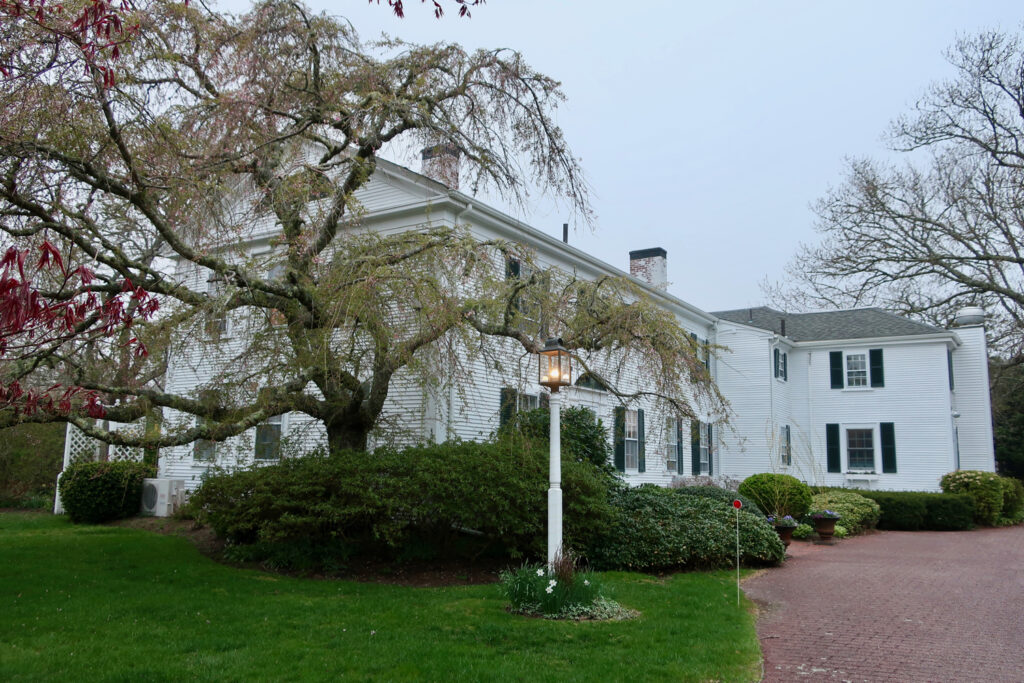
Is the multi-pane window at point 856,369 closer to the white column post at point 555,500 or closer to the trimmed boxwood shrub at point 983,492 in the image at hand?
the trimmed boxwood shrub at point 983,492

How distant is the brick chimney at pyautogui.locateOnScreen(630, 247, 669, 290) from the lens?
2334 cm

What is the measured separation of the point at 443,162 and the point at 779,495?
37.0ft

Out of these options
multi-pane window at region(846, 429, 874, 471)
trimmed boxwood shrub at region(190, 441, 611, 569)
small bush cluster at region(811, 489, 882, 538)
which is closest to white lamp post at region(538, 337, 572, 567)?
trimmed boxwood shrub at region(190, 441, 611, 569)

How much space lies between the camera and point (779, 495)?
1720 centimetres

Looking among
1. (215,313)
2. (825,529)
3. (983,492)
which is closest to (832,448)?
(983,492)

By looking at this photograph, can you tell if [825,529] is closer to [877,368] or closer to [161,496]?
[877,368]

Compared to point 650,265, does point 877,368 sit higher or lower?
lower

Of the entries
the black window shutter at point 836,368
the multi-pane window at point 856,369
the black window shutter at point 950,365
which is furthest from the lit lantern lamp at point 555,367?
the black window shutter at point 950,365

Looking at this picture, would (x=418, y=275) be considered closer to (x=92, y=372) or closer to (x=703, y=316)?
(x=92, y=372)

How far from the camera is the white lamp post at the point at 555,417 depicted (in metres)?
8.16

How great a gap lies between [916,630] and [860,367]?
1999cm

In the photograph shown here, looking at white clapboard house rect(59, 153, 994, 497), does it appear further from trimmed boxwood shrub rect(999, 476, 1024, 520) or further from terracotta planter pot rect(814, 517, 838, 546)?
terracotta planter pot rect(814, 517, 838, 546)

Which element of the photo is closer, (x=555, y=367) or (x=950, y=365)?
(x=555, y=367)

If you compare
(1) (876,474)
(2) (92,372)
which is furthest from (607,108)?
(1) (876,474)
